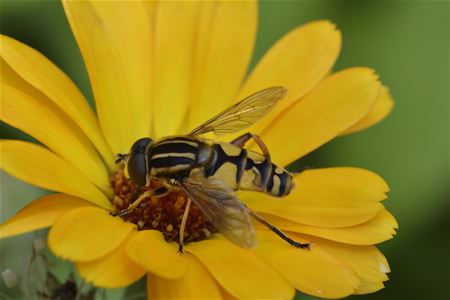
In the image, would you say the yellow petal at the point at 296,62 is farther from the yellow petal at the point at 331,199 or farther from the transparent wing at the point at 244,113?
the yellow petal at the point at 331,199

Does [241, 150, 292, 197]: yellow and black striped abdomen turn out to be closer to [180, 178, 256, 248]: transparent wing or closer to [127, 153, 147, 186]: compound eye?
[180, 178, 256, 248]: transparent wing

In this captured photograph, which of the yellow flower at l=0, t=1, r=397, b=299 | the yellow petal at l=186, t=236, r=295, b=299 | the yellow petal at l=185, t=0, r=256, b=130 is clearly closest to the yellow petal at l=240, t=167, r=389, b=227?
the yellow flower at l=0, t=1, r=397, b=299

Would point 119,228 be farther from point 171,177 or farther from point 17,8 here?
point 17,8

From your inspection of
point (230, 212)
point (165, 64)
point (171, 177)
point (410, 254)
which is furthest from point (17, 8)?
point (410, 254)

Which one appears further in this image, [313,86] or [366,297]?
[366,297]

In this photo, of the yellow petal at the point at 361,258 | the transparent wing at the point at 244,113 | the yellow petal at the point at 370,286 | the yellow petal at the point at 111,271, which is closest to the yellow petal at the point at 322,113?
the transparent wing at the point at 244,113

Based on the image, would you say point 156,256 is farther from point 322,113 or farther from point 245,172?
point 322,113
